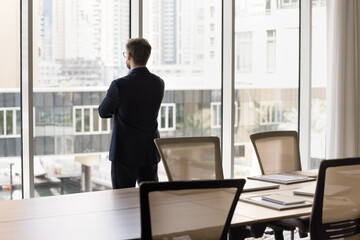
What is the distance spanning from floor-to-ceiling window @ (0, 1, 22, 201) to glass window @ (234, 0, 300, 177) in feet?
7.58

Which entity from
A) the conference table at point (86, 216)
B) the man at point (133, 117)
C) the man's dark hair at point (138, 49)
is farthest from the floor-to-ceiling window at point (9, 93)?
the conference table at point (86, 216)

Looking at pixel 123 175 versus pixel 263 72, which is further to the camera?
pixel 263 72

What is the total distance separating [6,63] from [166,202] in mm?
2854

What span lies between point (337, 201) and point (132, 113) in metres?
1.65

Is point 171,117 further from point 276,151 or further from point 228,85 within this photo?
point 276,151

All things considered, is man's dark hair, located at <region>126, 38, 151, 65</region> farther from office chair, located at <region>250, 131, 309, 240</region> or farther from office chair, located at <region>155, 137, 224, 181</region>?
office chair, located at <region>250, 131, 309, 240</region>

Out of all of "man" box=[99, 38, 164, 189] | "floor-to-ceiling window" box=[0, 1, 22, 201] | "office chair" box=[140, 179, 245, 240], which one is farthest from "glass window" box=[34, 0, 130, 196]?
"office chair" box=[140, 179, 245, 240]

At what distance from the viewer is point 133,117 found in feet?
13.8

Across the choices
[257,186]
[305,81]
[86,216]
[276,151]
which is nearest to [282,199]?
[257,186]

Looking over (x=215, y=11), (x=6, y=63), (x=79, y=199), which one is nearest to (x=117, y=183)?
(x=79, y=199)

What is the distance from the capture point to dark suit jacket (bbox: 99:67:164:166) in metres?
4.15

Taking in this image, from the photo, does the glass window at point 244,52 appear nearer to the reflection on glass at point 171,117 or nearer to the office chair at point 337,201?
the reflection on glass at point 171,117

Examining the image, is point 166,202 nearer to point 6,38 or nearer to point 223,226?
point 223,226

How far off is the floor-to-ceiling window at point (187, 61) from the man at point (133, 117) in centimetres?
140
